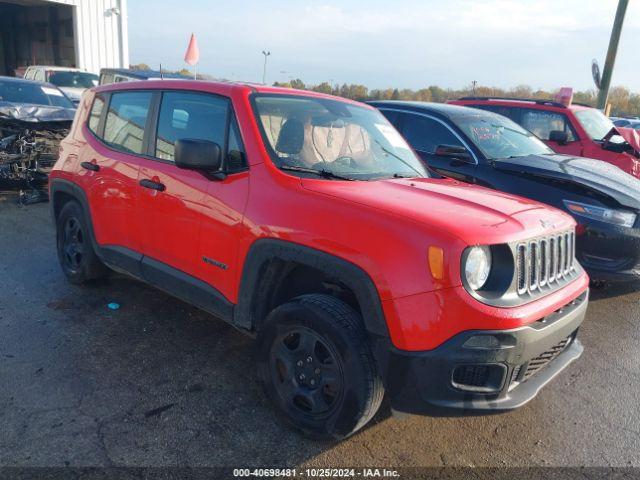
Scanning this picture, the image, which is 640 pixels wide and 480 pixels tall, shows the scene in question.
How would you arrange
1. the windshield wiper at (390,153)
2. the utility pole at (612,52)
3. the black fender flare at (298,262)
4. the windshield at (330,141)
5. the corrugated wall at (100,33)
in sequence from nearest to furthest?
the black fender flare at (298,262), the windshield at (330,141), the windshield wiper at (390,153), the utility pole at (612,52), the corrugated wall at (100,33)

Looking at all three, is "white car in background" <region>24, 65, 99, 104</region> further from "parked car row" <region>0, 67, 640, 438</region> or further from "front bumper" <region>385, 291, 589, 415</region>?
"front bumper" <region>385, 291, 589, 415</region>

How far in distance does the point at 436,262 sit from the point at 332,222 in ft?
1.85

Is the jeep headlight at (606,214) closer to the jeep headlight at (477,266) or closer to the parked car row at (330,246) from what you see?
the parked car row at (330,246)

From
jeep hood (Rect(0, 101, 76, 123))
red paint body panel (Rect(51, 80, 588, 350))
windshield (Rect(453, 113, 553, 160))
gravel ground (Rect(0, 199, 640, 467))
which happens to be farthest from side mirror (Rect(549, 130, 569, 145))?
jeep hood (Rect(0, 101, 76, 123))

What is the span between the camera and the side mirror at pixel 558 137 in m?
7.09

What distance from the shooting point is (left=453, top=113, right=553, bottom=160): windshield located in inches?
218

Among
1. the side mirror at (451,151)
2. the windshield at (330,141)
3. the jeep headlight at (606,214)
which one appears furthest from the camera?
the side mirror at (451,151)

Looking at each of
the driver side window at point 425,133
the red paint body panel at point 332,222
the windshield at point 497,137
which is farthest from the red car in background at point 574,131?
the red paint body panel at point 332,222

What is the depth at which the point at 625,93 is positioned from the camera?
40969 millimetres

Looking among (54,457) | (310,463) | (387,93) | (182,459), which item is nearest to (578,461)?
(310,463)

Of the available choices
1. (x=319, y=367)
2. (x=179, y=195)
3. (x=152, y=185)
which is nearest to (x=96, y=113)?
(x=152, y=185)

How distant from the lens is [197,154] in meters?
2.88

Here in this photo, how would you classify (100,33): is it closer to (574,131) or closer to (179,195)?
(574,131)

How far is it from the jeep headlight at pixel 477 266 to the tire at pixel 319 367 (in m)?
0.58
